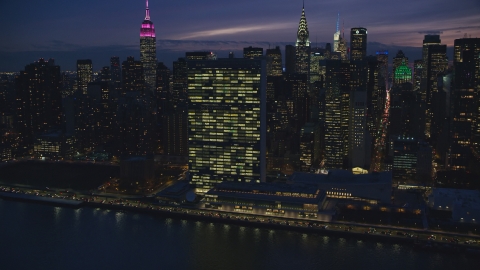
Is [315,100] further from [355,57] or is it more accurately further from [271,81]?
[355,57]

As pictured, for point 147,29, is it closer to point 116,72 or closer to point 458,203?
point 116,72

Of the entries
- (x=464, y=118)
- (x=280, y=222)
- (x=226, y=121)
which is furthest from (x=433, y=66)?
(x=280, y=222)

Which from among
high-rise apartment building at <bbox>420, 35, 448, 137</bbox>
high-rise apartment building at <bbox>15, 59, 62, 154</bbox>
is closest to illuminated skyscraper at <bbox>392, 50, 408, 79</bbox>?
high-rise apartment building at <bbox>420, 35, 448, 137</bbox>

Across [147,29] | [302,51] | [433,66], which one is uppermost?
[147,29]

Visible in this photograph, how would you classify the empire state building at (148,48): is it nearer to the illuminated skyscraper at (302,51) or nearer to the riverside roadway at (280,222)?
the illuminated skyscraper at (302,51)

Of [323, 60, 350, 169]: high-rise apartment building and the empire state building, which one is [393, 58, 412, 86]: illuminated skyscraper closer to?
[323, 60, 350, 169]: high-rise apartment building

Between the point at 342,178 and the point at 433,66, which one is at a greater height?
the point at 433,66
